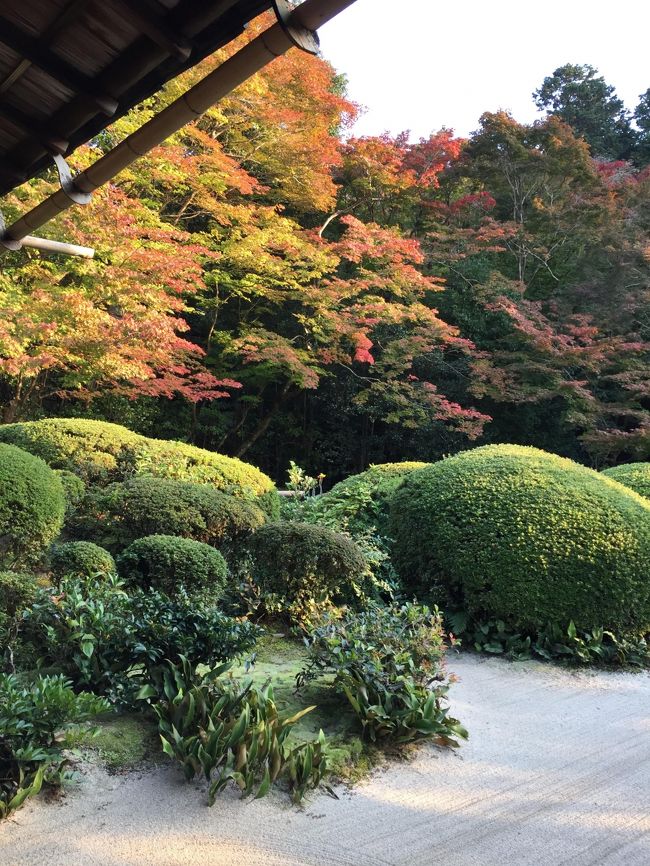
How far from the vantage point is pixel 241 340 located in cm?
1109

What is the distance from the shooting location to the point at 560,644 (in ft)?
15.0

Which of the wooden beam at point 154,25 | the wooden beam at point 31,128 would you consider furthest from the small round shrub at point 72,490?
the wooden beam at point 154,25

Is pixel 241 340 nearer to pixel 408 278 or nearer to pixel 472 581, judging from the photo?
pixel 408 278

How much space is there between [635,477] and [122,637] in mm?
6188

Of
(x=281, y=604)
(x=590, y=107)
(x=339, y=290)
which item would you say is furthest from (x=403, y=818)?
(x=590, y=107)

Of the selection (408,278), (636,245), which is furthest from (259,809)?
(636,245)

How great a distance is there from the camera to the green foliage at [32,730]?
7.81 ft

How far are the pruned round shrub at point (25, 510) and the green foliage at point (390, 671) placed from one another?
2347mm

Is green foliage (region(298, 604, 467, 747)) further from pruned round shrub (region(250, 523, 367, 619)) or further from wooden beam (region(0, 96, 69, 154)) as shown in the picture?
wooden beam (region(0, 96, 69, 154))

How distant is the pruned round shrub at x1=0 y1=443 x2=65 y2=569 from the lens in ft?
15.2

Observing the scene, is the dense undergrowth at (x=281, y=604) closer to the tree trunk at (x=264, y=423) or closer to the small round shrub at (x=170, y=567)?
the small round shrub at (x=170, y=567)

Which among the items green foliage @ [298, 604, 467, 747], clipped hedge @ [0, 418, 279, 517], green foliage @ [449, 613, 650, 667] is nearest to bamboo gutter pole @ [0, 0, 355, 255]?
green foliage @ [298, 604, 467, 747]

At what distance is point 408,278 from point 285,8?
10278 millimetres

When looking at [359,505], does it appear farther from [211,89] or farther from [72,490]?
[211,89]
